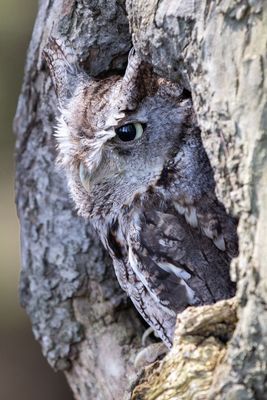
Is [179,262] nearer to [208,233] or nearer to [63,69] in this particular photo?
[208,233]

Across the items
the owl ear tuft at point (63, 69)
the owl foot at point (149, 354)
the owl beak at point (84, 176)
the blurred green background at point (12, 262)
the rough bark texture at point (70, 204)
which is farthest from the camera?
the blurred green background at point (12, 262)

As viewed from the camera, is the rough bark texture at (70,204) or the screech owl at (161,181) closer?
the rough bark texture at (70,204)

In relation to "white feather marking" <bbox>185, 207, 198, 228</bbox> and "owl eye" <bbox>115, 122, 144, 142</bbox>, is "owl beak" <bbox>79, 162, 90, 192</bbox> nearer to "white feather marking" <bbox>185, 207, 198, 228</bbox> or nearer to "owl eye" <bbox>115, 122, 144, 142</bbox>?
"owl eye" <bbox>115, 122, 144, 142</bbox>

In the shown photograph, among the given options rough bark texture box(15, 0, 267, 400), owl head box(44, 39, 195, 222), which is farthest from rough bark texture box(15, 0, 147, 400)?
owl head box(44, 39, 195, 222)

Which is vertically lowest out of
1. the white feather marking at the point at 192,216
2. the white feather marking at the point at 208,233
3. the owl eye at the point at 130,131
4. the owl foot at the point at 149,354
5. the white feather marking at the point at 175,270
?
the owl foot at the point at 149,354

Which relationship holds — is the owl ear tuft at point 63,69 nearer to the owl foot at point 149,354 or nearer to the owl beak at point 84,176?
the owl beak at point 84,176

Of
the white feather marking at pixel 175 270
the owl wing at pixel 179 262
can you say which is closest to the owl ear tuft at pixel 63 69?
the owl wing at pixel 179 262

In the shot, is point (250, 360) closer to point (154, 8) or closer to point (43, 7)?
point (154, 8)

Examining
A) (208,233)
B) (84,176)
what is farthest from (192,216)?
(84,176)
